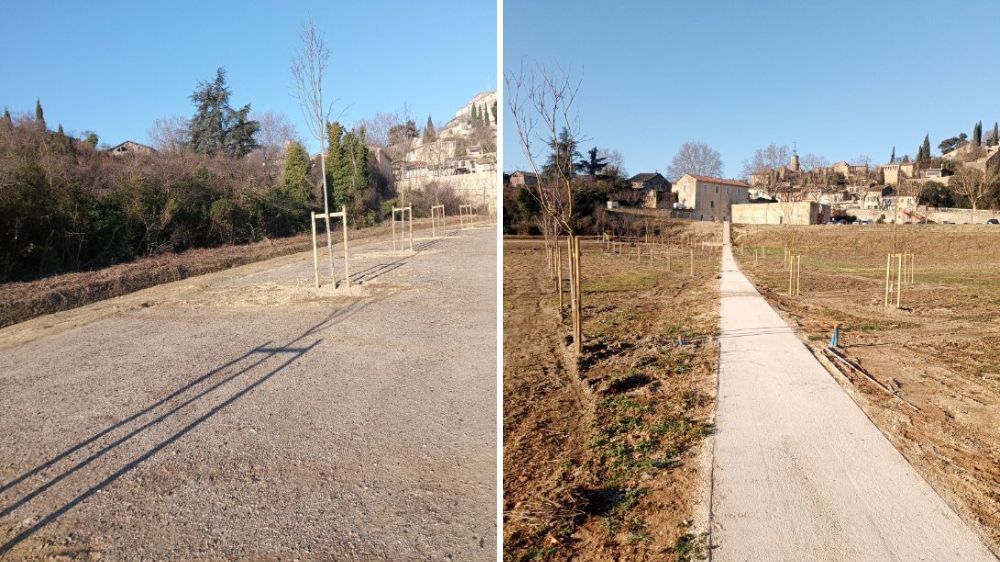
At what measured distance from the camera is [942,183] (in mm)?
9633

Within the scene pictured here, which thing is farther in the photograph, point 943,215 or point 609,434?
point 943,215

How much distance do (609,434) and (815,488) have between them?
1.21m

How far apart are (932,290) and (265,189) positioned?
58.8ft

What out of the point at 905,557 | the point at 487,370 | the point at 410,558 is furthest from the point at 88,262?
the point at 905,557

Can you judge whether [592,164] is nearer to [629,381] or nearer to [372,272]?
[629,381]

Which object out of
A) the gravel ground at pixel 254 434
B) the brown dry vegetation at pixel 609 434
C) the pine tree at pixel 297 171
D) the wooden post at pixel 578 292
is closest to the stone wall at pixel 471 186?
the pine tree at pixel 297 171

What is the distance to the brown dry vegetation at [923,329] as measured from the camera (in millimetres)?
3031

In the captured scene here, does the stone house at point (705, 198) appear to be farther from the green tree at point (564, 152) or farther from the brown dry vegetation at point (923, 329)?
the green tree at point (564, 152)

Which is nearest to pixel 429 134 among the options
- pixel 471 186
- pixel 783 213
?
pixel 471 186

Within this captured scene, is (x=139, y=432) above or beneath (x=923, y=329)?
beneath

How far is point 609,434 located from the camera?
3.65 meters

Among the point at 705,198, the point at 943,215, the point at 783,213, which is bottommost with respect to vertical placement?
the point at 943,215

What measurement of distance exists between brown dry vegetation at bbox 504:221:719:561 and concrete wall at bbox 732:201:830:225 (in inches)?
274

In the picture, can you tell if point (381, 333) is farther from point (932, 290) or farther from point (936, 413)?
point (932, 290)
